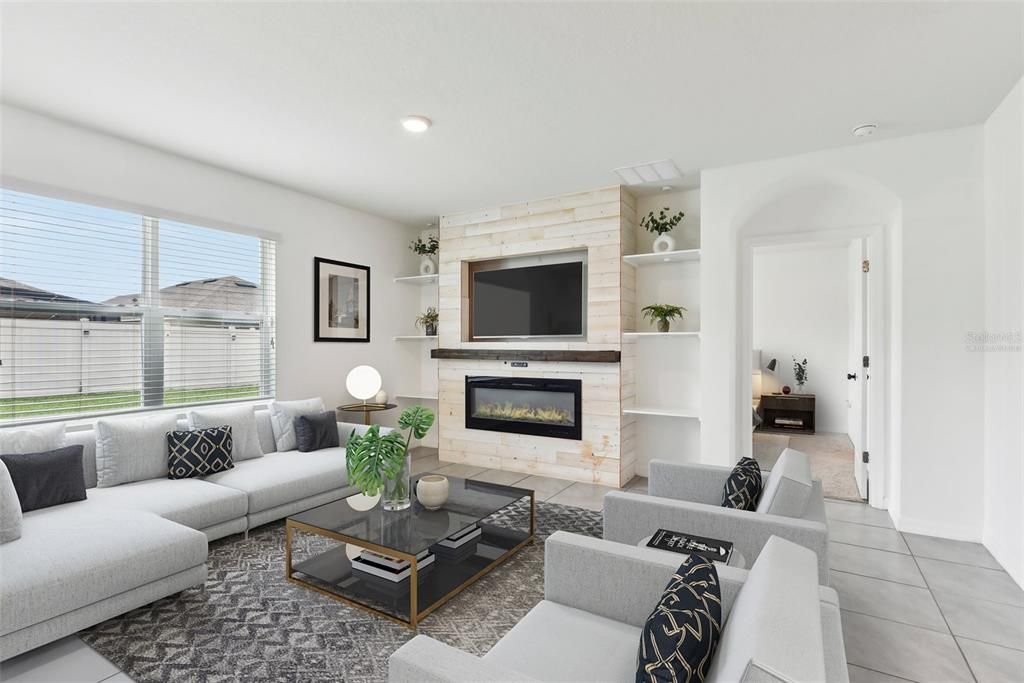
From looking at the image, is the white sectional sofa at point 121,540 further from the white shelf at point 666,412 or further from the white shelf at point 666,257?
the white shelf at point 666,257

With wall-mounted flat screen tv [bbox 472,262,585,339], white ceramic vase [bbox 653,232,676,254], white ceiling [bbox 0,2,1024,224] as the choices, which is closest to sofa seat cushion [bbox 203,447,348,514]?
wall-mounted flat screen tv [bbox 472,262,585,339]

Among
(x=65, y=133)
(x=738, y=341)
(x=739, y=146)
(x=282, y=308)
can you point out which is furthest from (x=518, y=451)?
(x=65, y=133)

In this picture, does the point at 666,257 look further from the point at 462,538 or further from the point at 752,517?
the point at 462,538

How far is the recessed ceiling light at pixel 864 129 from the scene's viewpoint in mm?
3246

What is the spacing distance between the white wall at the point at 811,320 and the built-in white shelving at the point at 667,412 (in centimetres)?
341

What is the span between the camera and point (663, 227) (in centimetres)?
452

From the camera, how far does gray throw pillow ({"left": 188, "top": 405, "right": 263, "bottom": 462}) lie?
359 centimetres

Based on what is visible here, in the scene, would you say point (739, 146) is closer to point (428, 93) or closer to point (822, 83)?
point (822, 83)

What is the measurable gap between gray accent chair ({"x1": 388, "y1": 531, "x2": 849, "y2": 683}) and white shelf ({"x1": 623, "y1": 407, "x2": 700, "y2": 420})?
2.73 metres

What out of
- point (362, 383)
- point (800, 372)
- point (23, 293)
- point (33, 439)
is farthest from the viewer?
point (800, 372)

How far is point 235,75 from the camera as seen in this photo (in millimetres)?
2639

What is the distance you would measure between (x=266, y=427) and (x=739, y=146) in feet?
13.5

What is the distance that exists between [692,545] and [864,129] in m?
2.93

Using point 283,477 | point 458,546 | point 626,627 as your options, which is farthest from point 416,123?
point 626,627
